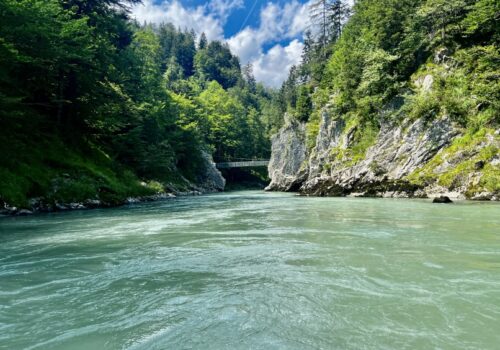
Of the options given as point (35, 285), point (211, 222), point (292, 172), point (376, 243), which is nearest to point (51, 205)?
point (211, 222)

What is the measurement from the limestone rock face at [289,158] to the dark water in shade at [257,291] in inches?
1745

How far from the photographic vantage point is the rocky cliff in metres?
24.0

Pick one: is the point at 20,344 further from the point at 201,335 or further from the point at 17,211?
the point at 17,211

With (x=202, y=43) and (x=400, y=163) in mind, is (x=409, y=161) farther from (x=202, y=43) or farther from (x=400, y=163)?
(x=202, y=43)

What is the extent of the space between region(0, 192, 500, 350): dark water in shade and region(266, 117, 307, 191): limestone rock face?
4432cm

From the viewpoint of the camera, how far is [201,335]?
4.22 meters

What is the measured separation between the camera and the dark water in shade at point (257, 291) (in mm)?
4168

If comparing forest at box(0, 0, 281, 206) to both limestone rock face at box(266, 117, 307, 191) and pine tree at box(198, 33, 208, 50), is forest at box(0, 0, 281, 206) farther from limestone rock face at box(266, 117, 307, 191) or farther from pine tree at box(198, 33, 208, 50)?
pine tree at box(198, 33, 208, 50)

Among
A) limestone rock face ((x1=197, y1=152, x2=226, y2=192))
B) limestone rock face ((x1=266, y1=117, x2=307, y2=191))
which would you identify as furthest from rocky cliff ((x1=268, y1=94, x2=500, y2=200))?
limestone rock face ((x1=197, y1=152, x2=226, y2=192))

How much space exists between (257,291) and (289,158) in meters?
55.8

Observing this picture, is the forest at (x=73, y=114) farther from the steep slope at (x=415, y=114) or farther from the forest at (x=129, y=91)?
the steep slope at (x=415, y=114)

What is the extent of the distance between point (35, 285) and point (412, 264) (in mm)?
7350

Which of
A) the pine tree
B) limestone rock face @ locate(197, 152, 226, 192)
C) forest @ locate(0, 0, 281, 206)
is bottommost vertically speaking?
limestone rock face @ locate(197, 152, 226, 192)

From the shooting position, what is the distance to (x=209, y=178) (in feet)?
208
